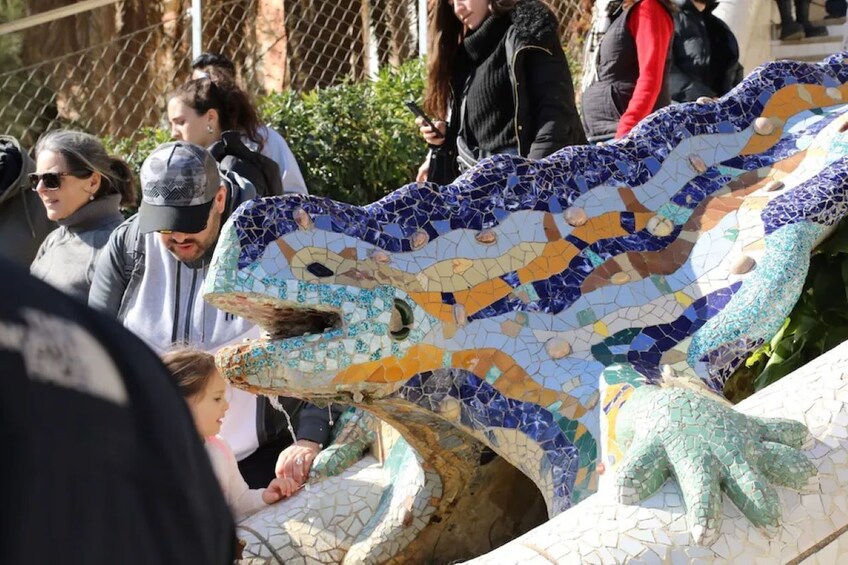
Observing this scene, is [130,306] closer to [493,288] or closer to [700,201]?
[493,288]

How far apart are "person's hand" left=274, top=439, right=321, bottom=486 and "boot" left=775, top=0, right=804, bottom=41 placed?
6.41 metres

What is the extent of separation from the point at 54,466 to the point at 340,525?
2.33m

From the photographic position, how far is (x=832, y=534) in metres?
2.68

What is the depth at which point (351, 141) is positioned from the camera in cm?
747

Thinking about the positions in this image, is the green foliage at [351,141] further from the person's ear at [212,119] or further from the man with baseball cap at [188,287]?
the man with baseball cap at [188,287]

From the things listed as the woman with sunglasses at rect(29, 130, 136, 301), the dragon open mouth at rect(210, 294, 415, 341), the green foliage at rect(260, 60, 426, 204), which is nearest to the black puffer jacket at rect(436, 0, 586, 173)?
the woman with sunglasses at rect(29, 130, 136, 301)

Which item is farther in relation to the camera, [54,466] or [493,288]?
[493,288]

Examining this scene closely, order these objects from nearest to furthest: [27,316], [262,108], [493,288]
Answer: [27,316]
[493,288]
[262,108]

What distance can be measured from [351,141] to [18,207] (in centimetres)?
247

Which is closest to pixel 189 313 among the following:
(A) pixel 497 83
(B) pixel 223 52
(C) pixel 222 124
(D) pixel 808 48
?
(A) pixel 497 83

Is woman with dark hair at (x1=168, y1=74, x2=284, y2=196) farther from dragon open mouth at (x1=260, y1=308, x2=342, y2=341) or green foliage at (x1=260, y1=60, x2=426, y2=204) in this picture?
green foliage at (x1=260, y1=60, x2=426, y2=204)

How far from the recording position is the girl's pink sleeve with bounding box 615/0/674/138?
4.77 meters

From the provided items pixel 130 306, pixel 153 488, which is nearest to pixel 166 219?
pixel 130 306

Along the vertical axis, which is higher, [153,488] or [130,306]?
[153,488]
